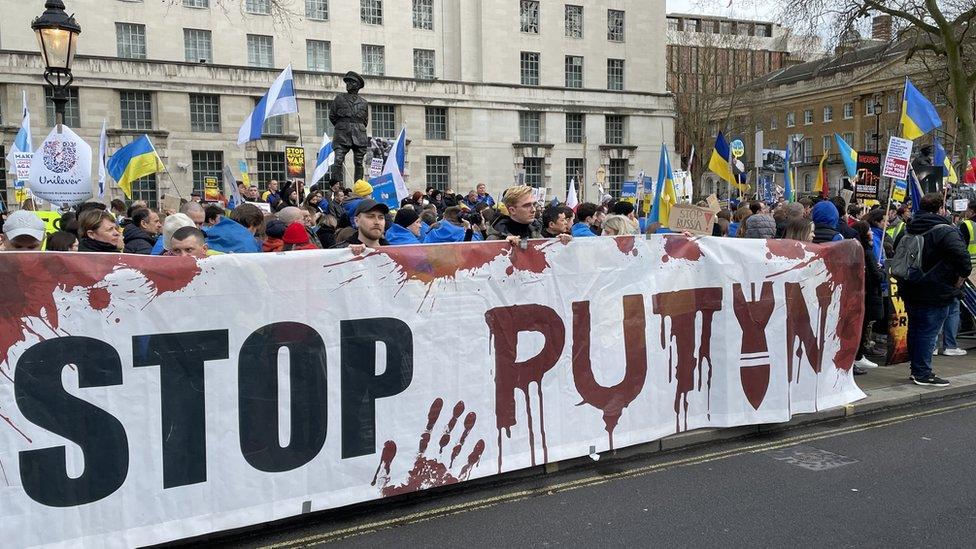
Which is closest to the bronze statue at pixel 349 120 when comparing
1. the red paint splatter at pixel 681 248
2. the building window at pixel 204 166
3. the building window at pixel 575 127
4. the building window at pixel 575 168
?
the red paint splatter at pixel 681 248

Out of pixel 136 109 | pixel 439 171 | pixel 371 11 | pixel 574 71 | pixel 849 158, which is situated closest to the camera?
pixel 849 158

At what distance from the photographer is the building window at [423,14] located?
46.7 meters

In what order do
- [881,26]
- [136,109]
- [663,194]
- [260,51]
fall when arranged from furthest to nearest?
[260,51] → [136,109] → [881,26] → [663,194]

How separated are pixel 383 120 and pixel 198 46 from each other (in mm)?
10640

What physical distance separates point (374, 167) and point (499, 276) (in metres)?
12.8

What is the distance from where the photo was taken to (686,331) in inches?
236

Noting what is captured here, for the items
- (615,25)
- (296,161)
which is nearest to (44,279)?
(296,161)


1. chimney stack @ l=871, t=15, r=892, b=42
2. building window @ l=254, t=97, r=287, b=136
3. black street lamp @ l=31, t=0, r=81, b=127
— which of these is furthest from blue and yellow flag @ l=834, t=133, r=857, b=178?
building window @ l=254, t=97, r=287, b=136

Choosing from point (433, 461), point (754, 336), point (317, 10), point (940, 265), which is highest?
point (317, 10)

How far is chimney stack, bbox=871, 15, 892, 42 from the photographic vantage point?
26.2m

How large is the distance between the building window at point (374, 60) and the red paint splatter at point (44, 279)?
141 feet

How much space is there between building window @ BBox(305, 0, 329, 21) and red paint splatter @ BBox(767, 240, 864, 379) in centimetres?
Result: 4138

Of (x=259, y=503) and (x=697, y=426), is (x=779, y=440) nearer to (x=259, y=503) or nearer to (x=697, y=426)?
(x=697, y=426)

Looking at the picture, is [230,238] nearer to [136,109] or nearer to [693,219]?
[693,219]
